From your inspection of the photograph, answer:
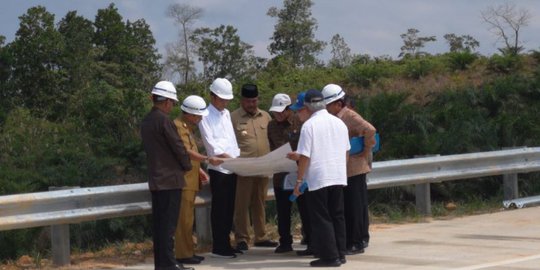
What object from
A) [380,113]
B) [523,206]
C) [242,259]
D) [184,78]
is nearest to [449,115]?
[380,113]

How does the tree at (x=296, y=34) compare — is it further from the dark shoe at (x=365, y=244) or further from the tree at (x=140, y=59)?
the dark shoe at (x=365, y=244)

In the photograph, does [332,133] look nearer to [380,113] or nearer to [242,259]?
[242,259]

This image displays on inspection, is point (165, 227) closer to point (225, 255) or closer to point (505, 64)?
point (225, 255)

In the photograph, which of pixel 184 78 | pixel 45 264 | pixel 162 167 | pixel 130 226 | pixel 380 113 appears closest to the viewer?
pixel 162 167

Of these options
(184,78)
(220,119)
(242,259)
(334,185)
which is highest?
(184,78)

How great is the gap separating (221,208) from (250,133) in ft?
2.98

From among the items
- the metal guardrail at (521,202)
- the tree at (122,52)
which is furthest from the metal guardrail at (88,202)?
the tree at (122,52)

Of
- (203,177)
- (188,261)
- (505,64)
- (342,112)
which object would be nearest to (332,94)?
(342,112)

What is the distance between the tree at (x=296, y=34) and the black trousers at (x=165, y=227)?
3679 cm

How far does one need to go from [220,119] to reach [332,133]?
142 cm

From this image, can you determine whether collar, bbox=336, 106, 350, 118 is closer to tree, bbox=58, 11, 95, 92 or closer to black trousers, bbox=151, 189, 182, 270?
black trousers, bbox=151, 189, 182, 270

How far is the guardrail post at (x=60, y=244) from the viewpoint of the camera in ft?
34.1

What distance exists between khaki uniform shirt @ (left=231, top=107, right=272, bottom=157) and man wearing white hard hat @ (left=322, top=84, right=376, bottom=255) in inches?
35.5

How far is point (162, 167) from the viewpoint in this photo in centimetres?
977
